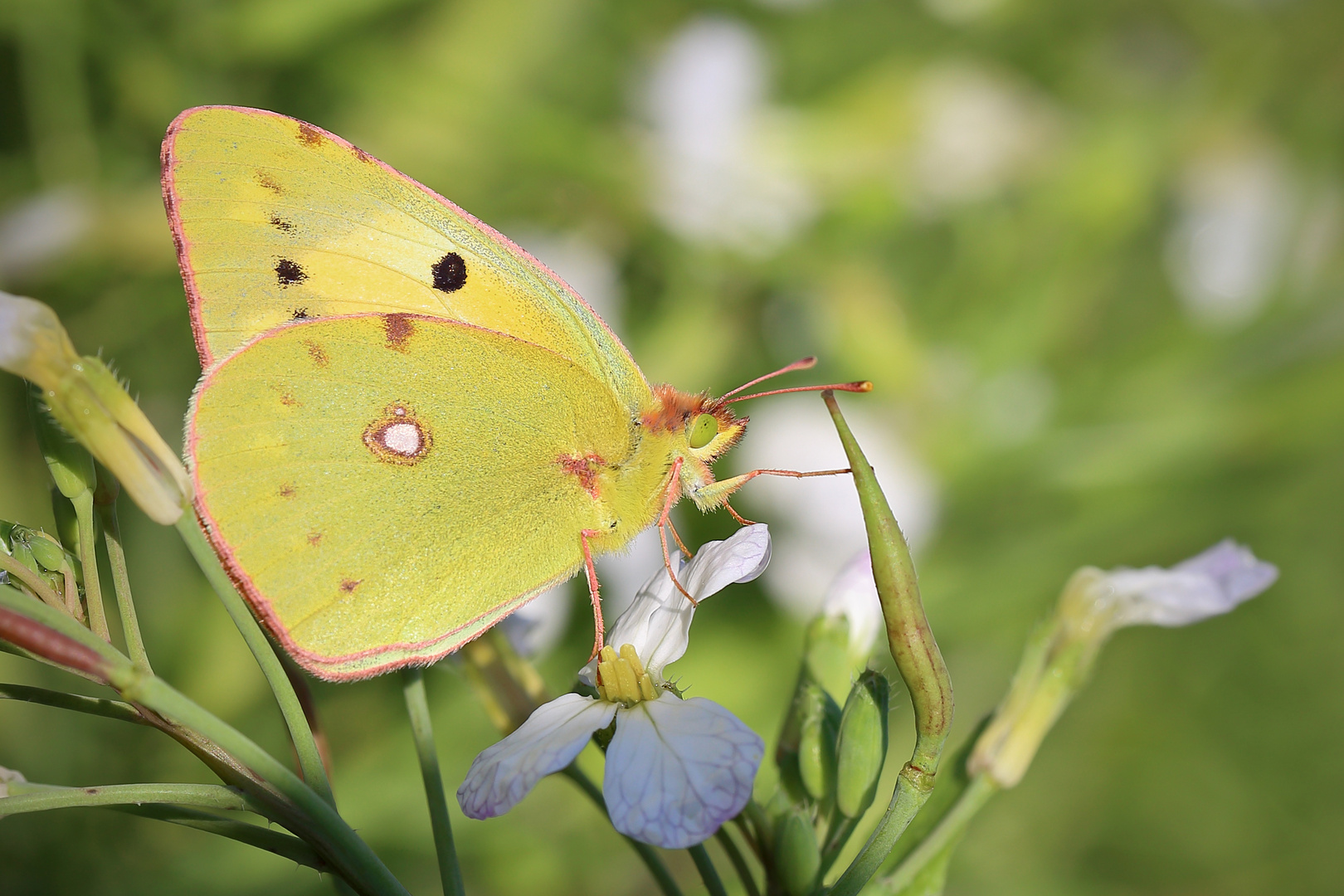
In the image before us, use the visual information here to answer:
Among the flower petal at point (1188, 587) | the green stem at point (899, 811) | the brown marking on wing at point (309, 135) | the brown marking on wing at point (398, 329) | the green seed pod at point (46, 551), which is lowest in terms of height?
the flower petal at point (1188, 587)

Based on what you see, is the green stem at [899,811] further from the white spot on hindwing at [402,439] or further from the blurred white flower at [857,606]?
the white spot on hindwing at [402,439]

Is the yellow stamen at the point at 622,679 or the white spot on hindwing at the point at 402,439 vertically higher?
the white spot on hindwing at the point at 402,439

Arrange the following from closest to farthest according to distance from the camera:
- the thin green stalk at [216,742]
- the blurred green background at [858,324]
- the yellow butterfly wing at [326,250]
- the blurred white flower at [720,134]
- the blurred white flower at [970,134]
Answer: the thin green stalk at [216,742]
the yellow butterfly wing at [326,250]
the blurred green background at [858,324]
the blurred white flower at [720,134]
the blurred white flower at [970,134]

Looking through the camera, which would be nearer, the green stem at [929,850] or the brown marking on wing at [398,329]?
the green stem at [929,850]

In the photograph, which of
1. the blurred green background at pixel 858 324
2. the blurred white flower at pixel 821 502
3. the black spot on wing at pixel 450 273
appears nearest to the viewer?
the black spot on wing at pixel 450 273

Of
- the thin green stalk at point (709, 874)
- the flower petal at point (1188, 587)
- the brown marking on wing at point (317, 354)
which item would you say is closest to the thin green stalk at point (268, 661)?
the brown marking on wing at point (317, 354)

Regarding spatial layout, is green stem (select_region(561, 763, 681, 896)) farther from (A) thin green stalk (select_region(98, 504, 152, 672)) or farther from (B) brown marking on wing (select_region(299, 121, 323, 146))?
(B) brown marking on wing (select_region(299, 121, 323, 146))

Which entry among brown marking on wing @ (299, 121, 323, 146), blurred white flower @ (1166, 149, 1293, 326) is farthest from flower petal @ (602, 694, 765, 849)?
blurred white flower @ (1166, 149, 1293, 326)

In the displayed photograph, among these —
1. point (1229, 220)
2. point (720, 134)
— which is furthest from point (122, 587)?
point (1229, 220)

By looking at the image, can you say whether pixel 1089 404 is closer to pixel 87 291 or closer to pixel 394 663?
pixel 394 663

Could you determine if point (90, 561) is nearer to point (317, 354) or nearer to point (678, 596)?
point (317, 354)
